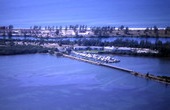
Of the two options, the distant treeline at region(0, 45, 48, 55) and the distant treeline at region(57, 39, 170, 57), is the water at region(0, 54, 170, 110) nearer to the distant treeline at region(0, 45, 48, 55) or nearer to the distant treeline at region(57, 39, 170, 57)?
the distant treeline at region(0, 45, 48, 55)

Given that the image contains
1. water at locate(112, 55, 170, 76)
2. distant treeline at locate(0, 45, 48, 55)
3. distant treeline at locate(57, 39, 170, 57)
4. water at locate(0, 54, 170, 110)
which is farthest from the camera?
distant treeline at locate(0, 45, 48, 55)

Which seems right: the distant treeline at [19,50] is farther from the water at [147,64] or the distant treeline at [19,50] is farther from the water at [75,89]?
the water at [147,64]

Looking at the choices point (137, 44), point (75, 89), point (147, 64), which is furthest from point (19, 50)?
point (75, 89)

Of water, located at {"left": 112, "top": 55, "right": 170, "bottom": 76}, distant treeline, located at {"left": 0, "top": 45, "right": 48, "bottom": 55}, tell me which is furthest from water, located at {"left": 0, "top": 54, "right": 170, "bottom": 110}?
distant treeline, located at {"left": 0, "top": 45, "right": 48, "bottom": 55}

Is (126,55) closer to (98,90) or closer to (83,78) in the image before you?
(83,78)

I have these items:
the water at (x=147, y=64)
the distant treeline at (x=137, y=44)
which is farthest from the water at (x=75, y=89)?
the distant treeline at (x=137, y=44)

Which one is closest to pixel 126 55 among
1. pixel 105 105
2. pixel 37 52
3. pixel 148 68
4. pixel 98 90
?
pixel 148 68

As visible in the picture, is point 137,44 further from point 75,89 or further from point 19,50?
point 75,89

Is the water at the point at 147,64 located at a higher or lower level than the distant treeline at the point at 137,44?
lower
